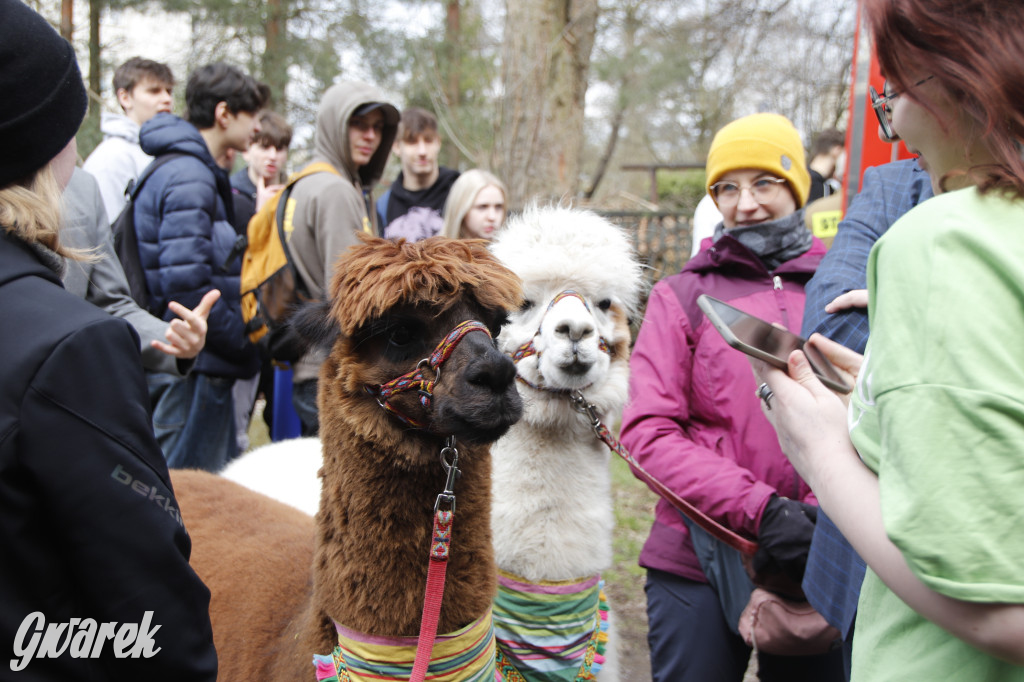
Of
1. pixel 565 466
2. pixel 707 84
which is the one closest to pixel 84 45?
pixel 565 466

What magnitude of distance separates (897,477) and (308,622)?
1333mm

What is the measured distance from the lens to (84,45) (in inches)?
333

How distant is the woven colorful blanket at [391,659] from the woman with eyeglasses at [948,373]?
85 centimetres

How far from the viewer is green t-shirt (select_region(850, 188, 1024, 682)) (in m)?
0.72

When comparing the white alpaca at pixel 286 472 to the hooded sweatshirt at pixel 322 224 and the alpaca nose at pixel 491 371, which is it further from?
the alpaca nose at pixel 491 371

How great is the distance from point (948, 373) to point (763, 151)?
166cm

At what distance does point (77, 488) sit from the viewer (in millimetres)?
999

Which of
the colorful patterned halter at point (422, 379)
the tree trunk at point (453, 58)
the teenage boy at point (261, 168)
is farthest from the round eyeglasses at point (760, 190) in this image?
the tree trunk at point (453, 58)

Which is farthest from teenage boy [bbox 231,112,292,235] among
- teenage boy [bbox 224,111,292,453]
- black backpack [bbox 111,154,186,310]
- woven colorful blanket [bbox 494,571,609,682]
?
woven colorful blanket [bbox 494,571,609,682]

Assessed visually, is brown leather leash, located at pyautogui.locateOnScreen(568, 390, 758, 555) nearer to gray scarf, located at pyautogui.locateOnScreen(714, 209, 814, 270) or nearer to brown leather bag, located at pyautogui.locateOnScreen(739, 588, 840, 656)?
brown leather bag, located at pyautogui.locateOnScreen(739, 588, 840, 656)

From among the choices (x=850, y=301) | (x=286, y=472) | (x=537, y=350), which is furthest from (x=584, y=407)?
(x=286, y=472)

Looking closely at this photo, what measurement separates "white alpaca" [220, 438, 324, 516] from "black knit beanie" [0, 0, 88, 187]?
171 cm

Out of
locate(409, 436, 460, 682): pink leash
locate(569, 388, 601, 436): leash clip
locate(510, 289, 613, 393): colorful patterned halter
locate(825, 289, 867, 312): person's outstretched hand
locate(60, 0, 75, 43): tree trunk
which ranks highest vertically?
locate(60, 0, 75, 43): tree trunk

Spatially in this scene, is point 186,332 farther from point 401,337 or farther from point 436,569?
point 436,569
